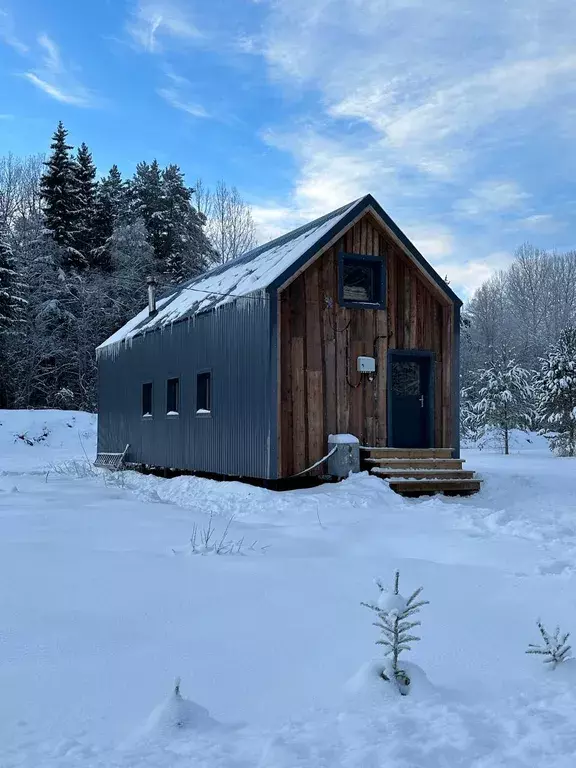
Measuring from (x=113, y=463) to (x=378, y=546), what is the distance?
44.1 feet

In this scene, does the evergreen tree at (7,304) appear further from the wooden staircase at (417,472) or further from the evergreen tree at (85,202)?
the wooden staircase at (417,472)

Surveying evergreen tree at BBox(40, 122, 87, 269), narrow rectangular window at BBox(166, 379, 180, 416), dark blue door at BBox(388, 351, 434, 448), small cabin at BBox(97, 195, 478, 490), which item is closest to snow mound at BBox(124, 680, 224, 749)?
small cabin at BBox(97, 195, 478, 490)

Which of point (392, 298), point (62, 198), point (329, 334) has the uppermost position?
point (62, 198)

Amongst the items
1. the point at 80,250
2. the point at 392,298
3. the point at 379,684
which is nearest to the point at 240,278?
the point at 392,298

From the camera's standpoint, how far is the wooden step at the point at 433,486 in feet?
36.2

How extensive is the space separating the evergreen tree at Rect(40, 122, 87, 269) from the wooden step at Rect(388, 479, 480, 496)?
2727cm

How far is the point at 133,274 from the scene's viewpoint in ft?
111

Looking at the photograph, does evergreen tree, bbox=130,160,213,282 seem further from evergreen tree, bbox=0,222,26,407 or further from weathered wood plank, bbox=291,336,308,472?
weathered wood plank, bbox=291,336,308,472

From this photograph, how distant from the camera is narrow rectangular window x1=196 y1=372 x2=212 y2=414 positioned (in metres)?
13.7

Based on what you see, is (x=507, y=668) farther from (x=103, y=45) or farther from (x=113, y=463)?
(x=113, y=463)

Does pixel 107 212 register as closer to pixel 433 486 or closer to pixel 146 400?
pixel 146 400

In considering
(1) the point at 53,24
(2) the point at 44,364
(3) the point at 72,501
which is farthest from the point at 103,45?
(2) the point at 44,364

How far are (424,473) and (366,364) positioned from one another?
2298 mm

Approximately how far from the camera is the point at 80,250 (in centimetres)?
3522
